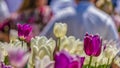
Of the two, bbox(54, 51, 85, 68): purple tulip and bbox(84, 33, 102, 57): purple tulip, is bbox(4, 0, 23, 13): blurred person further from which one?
bbox(54, 51, 85, 68): purple tulip

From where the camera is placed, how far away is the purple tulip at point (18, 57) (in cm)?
97

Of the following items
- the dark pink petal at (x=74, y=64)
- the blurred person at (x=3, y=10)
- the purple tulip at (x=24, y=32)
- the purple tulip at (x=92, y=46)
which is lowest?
the blurred person at (x=3, y=10)

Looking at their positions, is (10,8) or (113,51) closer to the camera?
(113,51)

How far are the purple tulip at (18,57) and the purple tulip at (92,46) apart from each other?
6.7 inches

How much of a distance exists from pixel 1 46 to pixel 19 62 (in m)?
0.15

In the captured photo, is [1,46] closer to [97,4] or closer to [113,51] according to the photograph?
[113,51]

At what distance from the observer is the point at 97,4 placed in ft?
10.8

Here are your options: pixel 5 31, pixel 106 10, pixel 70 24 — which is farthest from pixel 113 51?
pixel 5 31

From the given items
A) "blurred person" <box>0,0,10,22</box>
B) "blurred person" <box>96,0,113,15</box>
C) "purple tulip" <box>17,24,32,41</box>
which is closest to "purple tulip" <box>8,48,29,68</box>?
"purple tulip" <box>17,24,32,41</box>

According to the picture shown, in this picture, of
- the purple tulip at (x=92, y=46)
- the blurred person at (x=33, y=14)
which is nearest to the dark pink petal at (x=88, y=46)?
the purple tulip at (x=92, y=46)

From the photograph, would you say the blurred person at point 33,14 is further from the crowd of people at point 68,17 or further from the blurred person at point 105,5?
the blurred person at point 105,5

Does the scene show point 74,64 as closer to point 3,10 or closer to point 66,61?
point 66,61

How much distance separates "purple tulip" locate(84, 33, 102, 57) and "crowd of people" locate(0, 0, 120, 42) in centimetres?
67

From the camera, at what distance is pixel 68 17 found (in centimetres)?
277
